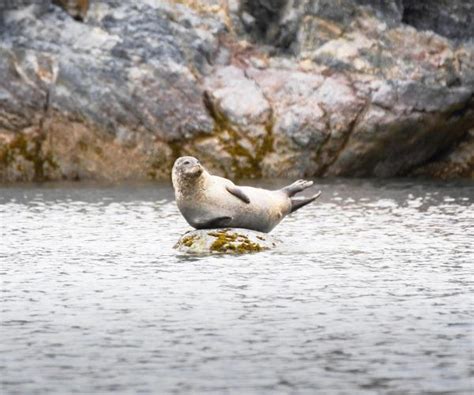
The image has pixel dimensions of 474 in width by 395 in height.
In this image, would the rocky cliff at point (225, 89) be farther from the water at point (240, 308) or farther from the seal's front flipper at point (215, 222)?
the seal's front flipper at point (215, 222)

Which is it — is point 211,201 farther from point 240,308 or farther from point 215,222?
point 240,308

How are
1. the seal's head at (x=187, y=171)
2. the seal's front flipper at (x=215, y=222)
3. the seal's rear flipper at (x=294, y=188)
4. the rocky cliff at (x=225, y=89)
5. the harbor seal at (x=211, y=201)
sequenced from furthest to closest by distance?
the rocky cliff at (x=225, y=89), the seal's rear flipper at (x=294, y=188), the seal's front flipper at (x=215, y=222), the harbor seal at (x=211, y=201), the seal's head at (x=187, y=171)

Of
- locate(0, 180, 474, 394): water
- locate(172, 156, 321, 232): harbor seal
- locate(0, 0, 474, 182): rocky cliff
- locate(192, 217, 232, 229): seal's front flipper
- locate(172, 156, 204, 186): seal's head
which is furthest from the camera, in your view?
locate(0, 0, 474, 182): rocky cliff

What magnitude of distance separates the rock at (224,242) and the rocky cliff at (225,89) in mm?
11070

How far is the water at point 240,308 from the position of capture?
920 centimetres

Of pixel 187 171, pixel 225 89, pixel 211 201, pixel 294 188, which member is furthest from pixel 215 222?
pixel 225 89

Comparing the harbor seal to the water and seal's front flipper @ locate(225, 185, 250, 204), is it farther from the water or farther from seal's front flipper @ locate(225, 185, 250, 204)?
the water

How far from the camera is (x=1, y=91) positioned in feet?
89.0

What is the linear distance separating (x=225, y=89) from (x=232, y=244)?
12042mm

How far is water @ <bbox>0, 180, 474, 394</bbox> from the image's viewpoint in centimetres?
920

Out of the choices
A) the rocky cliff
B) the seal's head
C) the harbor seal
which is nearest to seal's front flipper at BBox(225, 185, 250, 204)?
the harbor seal

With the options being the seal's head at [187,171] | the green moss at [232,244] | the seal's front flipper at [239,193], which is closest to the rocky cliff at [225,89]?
the seal's front flipper at [239,193]

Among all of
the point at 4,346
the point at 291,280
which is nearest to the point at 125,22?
the point at 291,280

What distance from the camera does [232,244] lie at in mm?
15766
